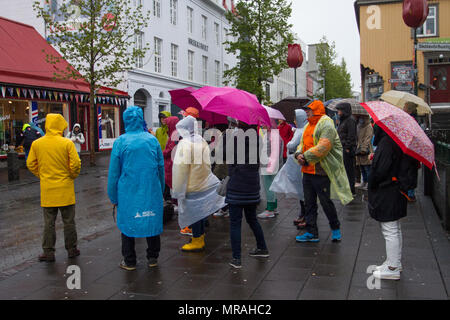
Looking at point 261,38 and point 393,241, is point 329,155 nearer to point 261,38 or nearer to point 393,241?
point 393,241

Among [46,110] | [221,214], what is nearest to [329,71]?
[46,110]

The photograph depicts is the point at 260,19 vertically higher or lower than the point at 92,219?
higher

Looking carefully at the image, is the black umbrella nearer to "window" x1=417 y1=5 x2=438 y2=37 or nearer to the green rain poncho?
the green rain poncho

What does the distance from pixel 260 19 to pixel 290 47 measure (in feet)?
51.1

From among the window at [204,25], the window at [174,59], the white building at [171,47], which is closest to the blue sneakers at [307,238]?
the white building at [171,47]

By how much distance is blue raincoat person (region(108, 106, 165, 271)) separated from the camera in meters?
5.02

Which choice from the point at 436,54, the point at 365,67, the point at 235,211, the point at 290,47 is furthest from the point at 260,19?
the point at 235,211

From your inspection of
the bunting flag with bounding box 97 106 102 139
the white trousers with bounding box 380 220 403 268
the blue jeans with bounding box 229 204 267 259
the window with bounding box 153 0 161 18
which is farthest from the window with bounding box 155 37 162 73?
the white trousers with bounding box 380 220 403 268

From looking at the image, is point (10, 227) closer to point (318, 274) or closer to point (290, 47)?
point (318, 274)

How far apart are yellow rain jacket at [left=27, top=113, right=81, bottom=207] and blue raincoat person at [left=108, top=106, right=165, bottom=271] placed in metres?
0.81

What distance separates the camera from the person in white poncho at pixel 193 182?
18.2 feet

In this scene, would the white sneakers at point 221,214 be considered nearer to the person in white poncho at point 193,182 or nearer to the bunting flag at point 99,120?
the person in white poncho at point 193,182

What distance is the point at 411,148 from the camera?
427 cm
